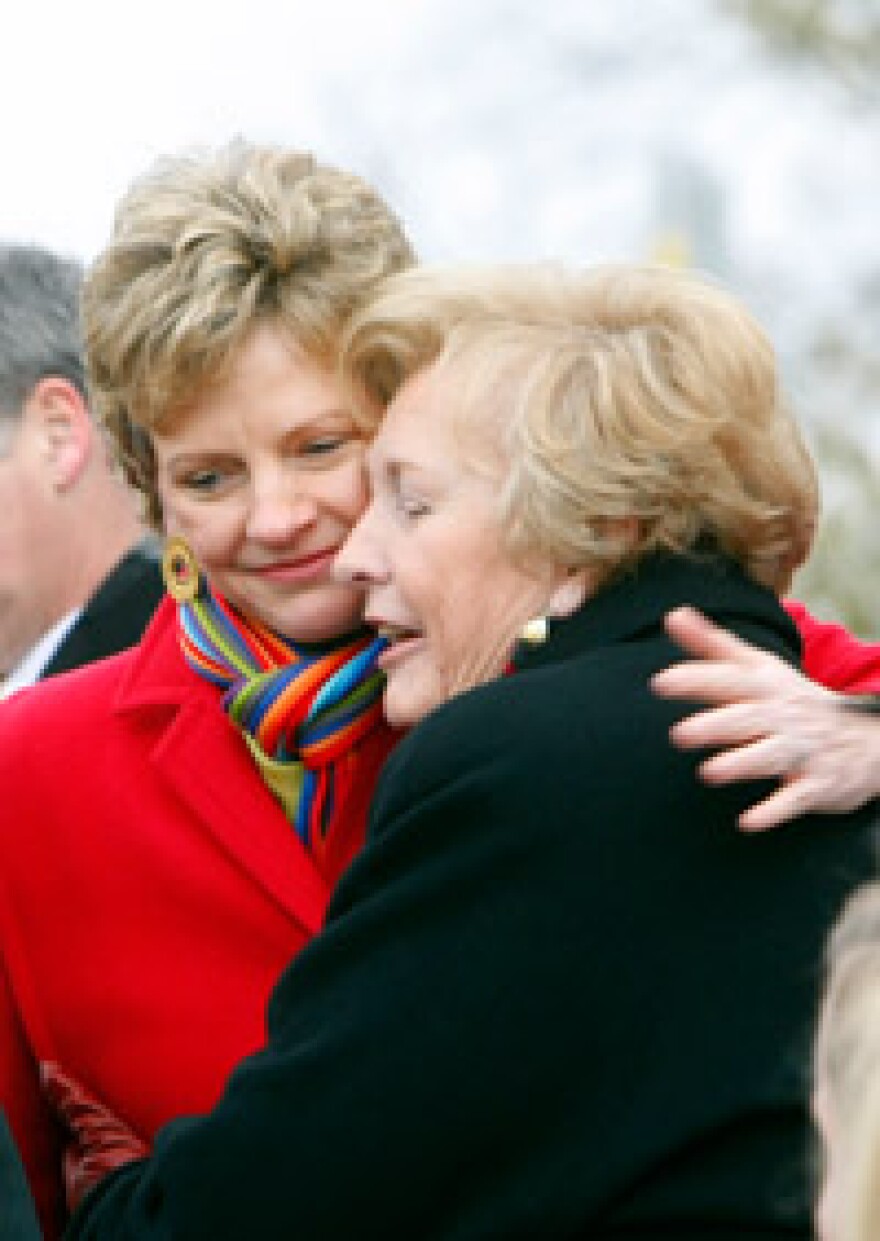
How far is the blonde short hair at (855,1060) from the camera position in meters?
1.57

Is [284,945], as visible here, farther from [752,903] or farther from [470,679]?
[752,903]

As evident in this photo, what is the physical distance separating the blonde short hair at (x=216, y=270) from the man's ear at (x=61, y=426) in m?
1.10

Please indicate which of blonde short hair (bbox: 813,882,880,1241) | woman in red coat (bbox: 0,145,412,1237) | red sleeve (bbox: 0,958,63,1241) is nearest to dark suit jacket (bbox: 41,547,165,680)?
woman in red coat (bbox: 0,145,412,1237)

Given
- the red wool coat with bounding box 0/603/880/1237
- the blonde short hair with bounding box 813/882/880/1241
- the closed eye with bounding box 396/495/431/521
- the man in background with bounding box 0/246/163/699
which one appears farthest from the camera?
the man in background with bounding box 0/246/163/699

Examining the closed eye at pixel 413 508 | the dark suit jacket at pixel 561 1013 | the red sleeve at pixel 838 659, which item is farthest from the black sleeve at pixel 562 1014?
the red sleeve at pixel 838 659

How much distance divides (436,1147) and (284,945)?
85 centimetres

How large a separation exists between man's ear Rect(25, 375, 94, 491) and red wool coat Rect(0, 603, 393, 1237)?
1.15 meters

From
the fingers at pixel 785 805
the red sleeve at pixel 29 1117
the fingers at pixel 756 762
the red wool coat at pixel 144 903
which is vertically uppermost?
the fingers at pixel 756 762

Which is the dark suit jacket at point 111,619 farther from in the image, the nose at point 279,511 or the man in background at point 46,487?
the nose at point 279,511

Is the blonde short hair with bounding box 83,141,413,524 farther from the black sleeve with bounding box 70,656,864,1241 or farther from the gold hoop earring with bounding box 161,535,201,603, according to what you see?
the black sleeve with bounding box 70,656,864,1241

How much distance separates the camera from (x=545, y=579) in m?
2.84

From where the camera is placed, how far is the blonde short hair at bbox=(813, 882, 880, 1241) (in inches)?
61.7

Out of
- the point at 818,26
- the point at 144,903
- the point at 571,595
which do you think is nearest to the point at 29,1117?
the point at 144,903

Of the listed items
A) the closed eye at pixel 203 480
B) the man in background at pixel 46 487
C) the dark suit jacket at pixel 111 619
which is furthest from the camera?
the man in background at pixel 46 487
